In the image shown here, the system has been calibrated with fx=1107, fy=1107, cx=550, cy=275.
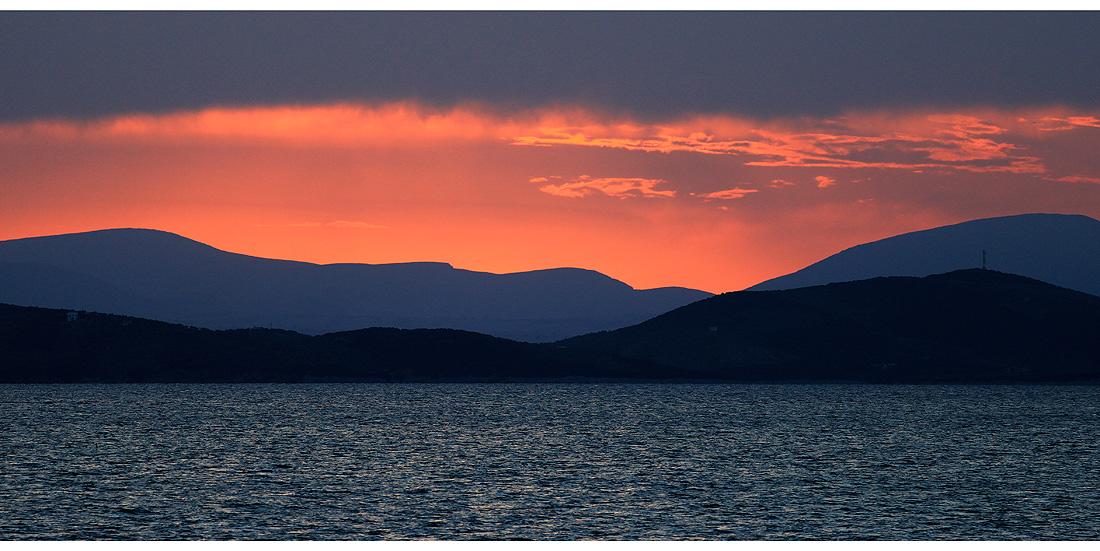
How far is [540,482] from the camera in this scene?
92812mm

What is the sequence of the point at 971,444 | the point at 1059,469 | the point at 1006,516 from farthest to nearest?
1. the point at 971,444
2. the point at 1059,469
3. the point at 1006,516

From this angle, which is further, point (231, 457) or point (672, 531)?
point (231, 457)

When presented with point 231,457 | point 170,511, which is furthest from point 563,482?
point 231,457

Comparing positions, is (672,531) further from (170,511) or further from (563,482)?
(170,511)

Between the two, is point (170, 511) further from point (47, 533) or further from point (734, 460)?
point (734, 460)

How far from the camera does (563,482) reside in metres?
93.2

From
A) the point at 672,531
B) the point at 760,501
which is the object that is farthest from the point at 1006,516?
the point at 672,531

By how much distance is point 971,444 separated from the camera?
136 metres

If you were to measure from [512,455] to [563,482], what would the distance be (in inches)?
968

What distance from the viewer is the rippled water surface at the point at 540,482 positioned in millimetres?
70500

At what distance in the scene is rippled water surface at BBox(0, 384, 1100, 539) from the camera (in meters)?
70.5

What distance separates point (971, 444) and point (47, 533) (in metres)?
108

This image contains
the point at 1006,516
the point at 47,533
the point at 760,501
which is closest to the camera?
the point at 47,533

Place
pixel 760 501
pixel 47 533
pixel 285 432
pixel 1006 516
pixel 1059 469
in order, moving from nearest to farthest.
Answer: pixel 47 533, pixel 1006 516, pixel 760 501, pixel 1059 469, pixel 285 432
